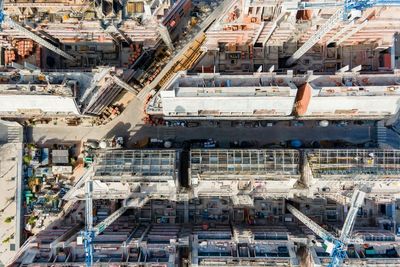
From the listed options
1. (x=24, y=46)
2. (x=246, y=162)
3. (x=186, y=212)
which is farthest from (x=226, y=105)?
(x=24, y=46)

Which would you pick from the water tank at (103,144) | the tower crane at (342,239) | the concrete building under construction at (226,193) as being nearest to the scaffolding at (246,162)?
the concrete building under construction at (226,193)

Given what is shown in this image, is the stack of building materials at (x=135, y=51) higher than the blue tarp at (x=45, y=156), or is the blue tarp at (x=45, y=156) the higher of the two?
the stack of building materials at (x=135, y=51)

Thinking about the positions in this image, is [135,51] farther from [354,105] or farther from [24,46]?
[354,105]

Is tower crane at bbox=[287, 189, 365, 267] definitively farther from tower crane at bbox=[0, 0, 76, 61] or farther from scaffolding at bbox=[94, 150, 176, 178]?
tower crane at bbox=[0, 0, 76, 61]

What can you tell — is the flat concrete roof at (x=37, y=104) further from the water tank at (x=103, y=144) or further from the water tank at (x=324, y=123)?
the water tank at (x=324, y=123)

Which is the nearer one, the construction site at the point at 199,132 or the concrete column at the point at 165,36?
the construction site at the point at 199,132
